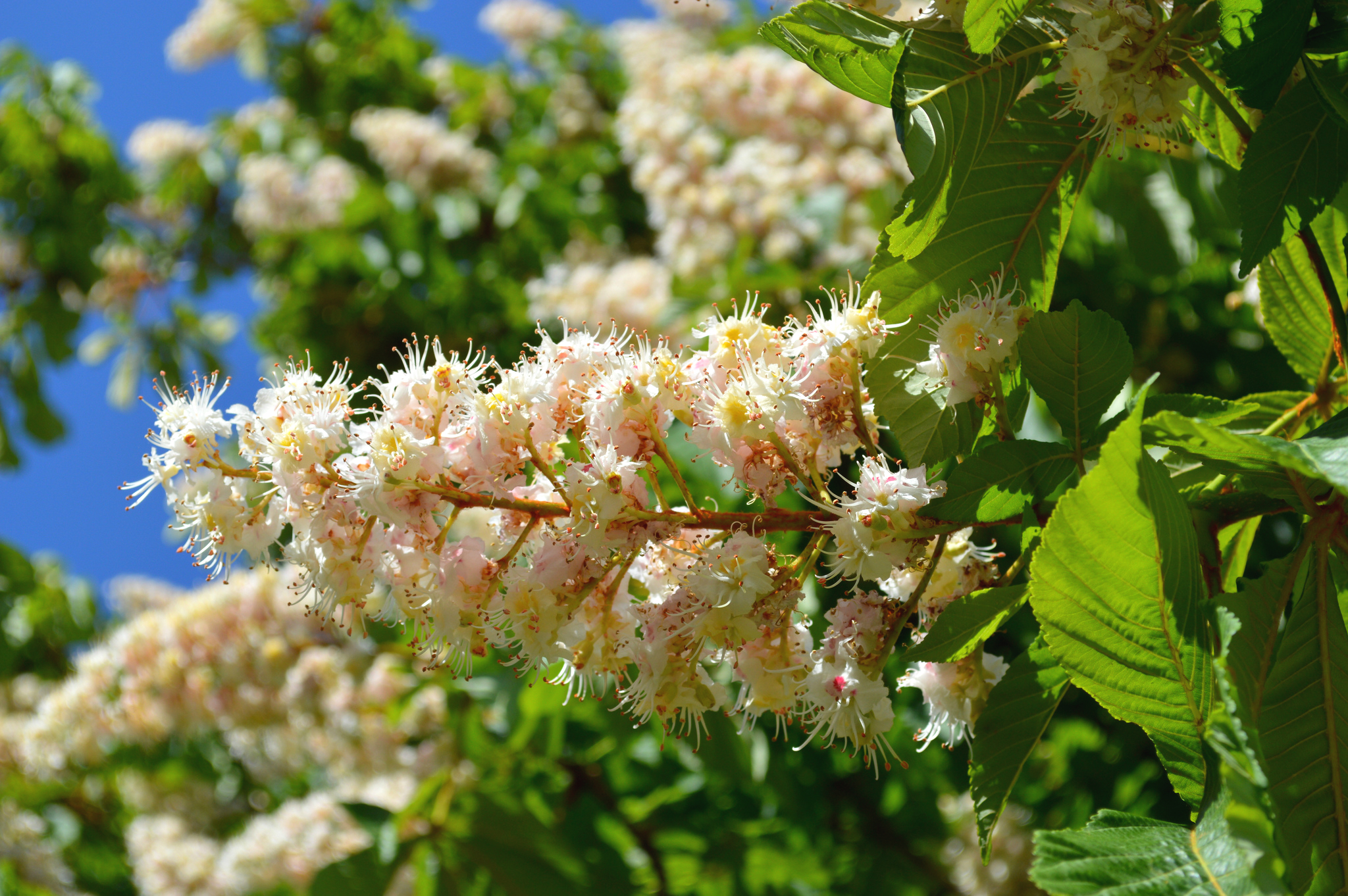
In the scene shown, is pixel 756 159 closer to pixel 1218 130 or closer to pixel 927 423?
pixel 1218 130

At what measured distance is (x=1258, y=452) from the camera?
2.49 ft

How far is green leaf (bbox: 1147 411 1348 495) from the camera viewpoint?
2.34ft

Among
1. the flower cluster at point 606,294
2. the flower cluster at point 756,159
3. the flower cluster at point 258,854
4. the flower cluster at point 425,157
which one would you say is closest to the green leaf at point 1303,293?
the flower cluster at point 756,159

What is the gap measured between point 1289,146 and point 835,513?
21.9 inches

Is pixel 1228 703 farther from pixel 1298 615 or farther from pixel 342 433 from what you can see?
pixel 342 433

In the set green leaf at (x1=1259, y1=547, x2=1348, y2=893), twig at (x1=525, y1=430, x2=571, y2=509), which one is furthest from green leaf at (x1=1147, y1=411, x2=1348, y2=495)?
twig at (x1=525, y1=430, x2=571, y2=509)

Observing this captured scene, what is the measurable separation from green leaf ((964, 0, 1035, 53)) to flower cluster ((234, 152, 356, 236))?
179 inches

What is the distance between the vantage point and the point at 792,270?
116 inches

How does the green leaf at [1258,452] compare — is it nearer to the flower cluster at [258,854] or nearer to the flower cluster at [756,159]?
the flower cluster at [756,159]

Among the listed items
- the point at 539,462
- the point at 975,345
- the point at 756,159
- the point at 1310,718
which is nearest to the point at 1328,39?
the point at 975,345

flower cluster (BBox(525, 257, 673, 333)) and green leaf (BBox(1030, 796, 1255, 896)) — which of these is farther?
flower cluster (BBox(525, 257, 673, 333))

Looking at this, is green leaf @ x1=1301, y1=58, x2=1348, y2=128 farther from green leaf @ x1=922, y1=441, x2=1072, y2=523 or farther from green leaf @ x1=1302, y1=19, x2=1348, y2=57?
green leaf @ x1=922, y1=441, x2=1072, y2=523

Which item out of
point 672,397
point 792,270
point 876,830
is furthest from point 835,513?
point 876,830

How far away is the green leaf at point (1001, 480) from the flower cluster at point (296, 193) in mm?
4614
